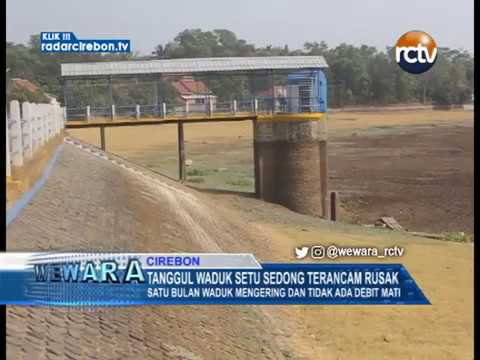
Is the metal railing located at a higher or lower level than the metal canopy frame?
lower

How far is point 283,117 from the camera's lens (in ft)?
35.8

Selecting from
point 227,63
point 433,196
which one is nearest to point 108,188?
point 227,63

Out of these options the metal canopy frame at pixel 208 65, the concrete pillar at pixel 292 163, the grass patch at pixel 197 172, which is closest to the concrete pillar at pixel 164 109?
the metal canopy frame at pixel 208 65

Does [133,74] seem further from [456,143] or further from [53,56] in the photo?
[456,143]

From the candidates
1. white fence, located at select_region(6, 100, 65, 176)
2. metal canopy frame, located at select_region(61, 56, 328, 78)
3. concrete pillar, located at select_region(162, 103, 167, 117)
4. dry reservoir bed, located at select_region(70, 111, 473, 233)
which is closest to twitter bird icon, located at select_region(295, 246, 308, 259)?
metal canopy frame, located at select_region(61, 56, 328, 78)

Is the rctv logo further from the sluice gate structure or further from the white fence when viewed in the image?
the white fence

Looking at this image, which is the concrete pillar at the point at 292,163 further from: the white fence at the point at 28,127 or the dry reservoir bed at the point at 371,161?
the white fence at the point at 28,127

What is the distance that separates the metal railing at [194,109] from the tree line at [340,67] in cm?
55

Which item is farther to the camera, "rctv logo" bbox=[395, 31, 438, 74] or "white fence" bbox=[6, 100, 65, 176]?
"white fence" bbox=[6, 100, 65, 176]

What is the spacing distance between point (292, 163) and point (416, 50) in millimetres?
6581

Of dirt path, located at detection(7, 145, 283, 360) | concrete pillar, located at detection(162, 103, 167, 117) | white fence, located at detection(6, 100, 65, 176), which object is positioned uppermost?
concrete pillar, located at detection(162, 103, 167, 117)

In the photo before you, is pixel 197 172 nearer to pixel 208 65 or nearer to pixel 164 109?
pixel 164 109

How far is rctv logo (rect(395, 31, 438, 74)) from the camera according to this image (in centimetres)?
623

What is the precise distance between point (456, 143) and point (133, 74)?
27042 mm
